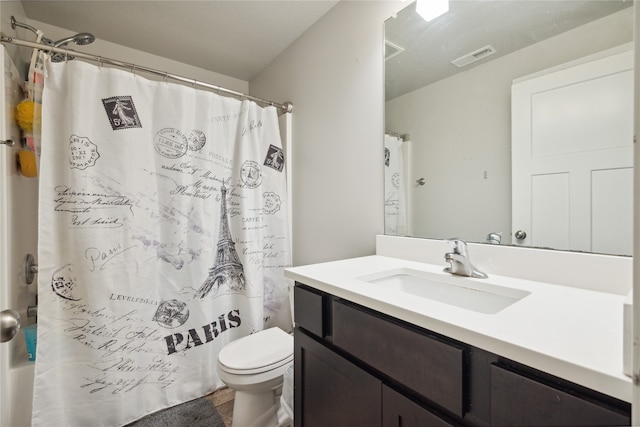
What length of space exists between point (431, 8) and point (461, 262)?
107cm

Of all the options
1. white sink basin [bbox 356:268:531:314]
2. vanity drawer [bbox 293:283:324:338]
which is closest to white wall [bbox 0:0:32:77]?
vanity drawer [bbox 293:283:324:338]

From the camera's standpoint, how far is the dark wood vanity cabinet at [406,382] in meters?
0.45

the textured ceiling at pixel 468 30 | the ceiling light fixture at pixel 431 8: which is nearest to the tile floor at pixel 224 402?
the textured ceiling at pixel 468 30

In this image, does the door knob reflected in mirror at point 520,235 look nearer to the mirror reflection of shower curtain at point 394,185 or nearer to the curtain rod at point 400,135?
the mirror reflection of shower curtain at point 394,185

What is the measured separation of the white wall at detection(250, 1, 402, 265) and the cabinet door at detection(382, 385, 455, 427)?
2.70ft

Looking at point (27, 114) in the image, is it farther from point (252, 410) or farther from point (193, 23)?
point (252, 410)

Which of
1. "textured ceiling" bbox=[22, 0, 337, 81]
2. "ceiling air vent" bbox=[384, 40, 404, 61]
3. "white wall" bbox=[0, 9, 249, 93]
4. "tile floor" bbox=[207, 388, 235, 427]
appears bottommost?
"tile floor" bbox=[207, 388, 235, 427]

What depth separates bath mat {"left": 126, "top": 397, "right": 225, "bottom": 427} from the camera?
1.44m

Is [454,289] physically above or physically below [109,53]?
below

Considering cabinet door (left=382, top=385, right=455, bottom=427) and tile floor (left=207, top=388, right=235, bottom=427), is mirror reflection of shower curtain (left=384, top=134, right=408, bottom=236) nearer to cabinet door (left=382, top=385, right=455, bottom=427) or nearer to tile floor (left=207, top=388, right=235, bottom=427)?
cabinet door (left=382, top=385, right=455, bottom=427)

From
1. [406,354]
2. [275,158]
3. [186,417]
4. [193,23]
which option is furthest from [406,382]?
[193,23]

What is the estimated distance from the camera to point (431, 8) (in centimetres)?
118

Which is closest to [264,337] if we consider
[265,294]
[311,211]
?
[265,294]

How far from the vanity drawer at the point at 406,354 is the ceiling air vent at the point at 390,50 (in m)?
1.20
